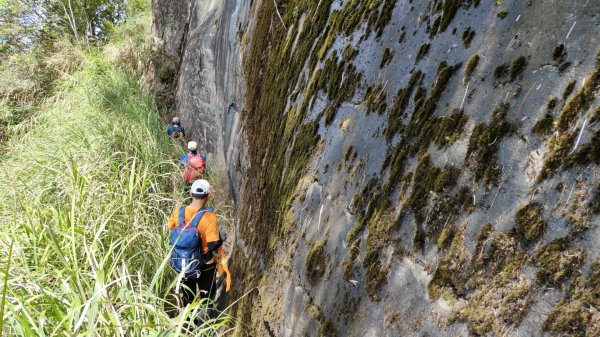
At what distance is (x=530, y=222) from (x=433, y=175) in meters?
0.42

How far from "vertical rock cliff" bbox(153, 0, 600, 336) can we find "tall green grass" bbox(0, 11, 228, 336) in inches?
33.6

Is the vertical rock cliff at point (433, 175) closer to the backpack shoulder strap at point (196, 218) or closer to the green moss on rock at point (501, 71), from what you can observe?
the green moss on rock at point (501, 71)

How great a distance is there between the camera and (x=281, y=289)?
2.58 meters

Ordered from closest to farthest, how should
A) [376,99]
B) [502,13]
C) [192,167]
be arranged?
[502,13]
[376,99]
[192,167]

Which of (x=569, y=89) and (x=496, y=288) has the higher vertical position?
(x=569, y=89)

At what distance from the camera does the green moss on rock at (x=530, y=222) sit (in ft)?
3.80

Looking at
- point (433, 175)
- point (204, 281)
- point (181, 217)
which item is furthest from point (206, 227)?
point (433, 175)

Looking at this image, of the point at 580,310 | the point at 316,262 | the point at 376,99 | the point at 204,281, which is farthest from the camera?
the point at 204,281

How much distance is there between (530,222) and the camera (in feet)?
3.89

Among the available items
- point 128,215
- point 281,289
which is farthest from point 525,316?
point 128,215

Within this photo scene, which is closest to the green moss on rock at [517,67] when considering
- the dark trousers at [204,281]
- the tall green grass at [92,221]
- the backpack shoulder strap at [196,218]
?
the tall green grass at [92,221]

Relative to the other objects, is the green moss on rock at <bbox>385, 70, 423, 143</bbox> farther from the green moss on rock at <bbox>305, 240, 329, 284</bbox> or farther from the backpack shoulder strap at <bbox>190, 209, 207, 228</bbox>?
the backpack shoulder strap at <bbox>190, 209, 207, 228</bbox>

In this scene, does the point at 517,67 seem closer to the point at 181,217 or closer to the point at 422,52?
the point at 422,52

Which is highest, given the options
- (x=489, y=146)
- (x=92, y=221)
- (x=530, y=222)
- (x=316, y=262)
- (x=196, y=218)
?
(x=489, y=146)
